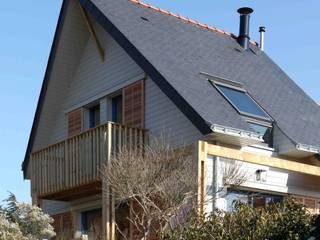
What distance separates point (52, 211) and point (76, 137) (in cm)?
410

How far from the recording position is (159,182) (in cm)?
1302

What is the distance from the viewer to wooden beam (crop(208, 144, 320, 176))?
14031 mm

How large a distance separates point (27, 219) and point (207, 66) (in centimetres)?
605

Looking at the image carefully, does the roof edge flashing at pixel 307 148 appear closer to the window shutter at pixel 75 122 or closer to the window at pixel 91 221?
the window at pixel 91 221

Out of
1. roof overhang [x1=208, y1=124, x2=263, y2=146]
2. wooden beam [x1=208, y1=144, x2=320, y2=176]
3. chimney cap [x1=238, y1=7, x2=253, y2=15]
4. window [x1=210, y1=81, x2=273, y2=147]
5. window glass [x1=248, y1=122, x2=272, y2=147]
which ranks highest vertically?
chimney cap [x1=238, y1=7, x2=253, y2=15]

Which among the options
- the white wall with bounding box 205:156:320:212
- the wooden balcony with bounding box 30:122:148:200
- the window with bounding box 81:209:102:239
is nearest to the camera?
the white wall with bounding box 205:156:320:212

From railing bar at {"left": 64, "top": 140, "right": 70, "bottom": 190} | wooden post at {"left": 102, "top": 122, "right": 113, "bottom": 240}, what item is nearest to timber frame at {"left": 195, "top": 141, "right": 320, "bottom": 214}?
wooden post at {"left": 102, "top": 122, "right": 113, "bottom": 240}

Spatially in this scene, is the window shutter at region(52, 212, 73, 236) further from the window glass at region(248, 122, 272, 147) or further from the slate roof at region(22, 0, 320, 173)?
the window glass at region(248, 122, 272, 147)

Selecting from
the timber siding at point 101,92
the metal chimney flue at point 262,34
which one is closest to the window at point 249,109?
the timber siding at point 101,92

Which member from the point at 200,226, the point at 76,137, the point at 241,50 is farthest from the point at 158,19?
the point at 200,226

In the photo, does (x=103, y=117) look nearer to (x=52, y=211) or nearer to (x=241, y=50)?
(x=52, y=211)

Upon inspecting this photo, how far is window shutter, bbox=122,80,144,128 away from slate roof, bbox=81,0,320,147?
1.06m

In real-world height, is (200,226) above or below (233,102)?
below

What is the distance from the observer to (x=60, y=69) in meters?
19.4
